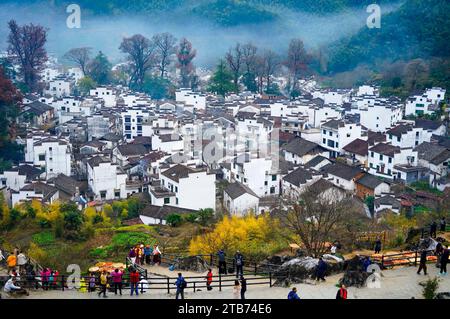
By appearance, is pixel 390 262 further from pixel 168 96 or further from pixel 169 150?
pixel 168 96

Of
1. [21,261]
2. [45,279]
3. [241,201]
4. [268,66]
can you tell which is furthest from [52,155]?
[268,66]

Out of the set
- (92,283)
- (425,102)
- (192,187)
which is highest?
(425,102)

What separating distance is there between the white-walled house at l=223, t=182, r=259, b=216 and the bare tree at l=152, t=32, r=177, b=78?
35.4 metres

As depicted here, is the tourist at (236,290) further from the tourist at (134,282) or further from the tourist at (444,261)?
the tourist at (444,261)

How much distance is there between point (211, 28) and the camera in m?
83.5

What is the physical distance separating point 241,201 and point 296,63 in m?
34.8

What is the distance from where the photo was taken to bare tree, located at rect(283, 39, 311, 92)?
59.8 meters

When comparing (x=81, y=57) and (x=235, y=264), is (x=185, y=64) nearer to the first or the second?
(x=81, y=57)

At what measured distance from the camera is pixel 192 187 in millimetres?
27859

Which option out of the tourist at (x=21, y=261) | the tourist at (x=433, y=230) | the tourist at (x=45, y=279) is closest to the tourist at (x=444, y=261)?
the tourist at (x=433, y=230)

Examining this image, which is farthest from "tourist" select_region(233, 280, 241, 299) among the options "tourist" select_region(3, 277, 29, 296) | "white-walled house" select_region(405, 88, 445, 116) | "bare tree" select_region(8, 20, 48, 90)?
"bare tree" select_region(8, 20, 48, 90)

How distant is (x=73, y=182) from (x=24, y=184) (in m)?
2.58

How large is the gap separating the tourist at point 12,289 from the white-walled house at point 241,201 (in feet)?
55.2

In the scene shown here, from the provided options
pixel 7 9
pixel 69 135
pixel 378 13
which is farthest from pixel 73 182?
pixel 7 9
